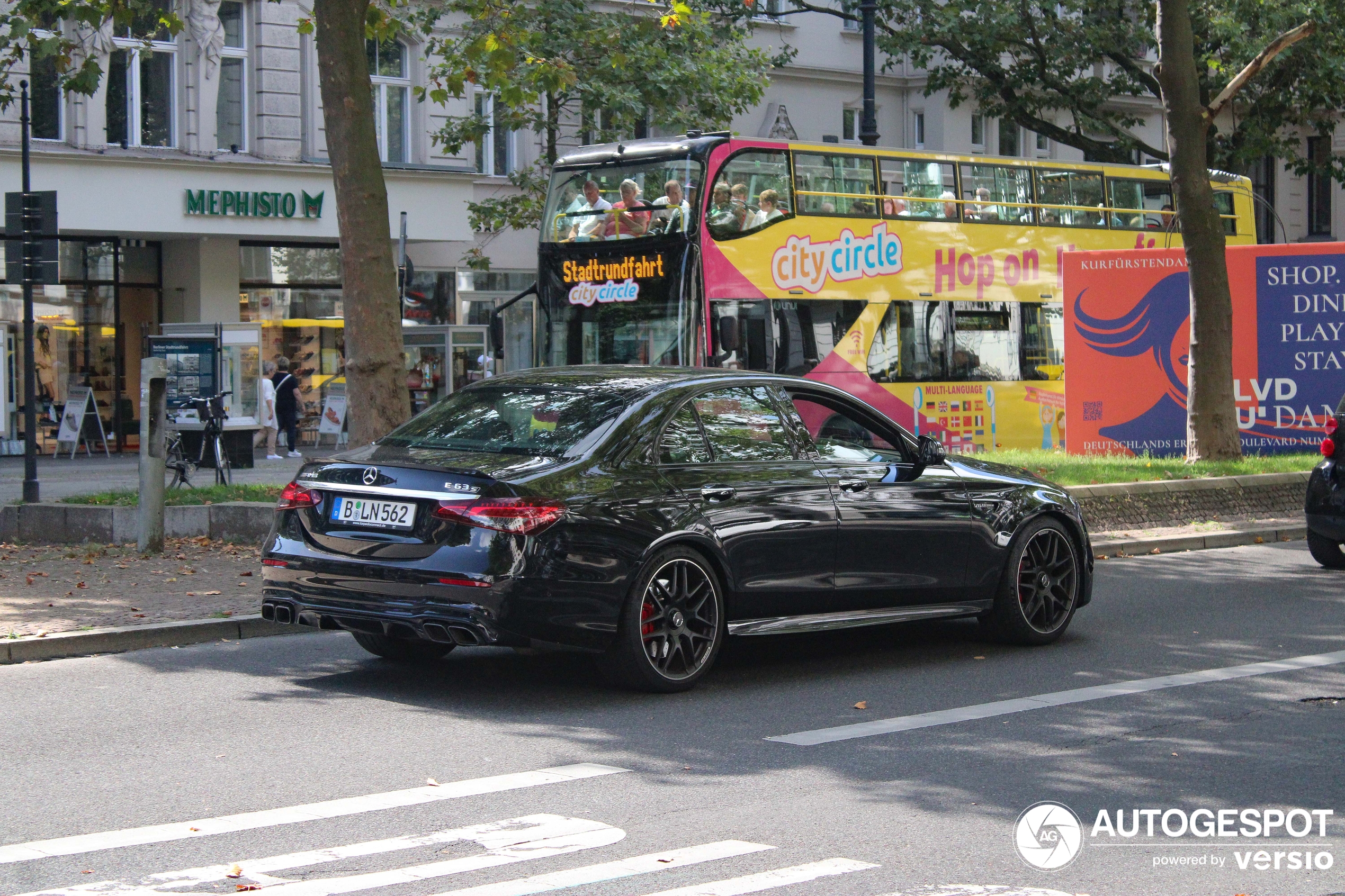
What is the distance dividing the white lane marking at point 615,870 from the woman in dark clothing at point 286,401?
76.9ft

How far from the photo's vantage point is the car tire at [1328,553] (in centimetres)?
1359

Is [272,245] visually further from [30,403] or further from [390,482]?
[390,482]

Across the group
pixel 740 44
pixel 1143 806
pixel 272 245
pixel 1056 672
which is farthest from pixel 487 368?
pixel 1143 806

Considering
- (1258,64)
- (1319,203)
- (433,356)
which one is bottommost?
(433,356)

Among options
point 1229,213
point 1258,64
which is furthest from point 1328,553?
point 1229,213

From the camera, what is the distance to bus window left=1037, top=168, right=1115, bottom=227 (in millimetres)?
22859

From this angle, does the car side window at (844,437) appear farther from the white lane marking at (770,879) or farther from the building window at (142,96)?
the building window at (142,96)

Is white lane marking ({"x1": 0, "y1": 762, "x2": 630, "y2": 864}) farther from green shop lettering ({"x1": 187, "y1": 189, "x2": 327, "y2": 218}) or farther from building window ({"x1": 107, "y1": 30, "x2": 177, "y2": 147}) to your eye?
building window ({"x1": 107, "y1": 30, "x2": 177, "y2": 147})

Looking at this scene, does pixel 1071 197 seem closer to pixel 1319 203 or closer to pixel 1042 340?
pixel 1042 340

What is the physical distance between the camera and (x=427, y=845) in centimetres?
545

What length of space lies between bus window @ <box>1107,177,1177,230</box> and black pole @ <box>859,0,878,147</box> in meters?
3.46

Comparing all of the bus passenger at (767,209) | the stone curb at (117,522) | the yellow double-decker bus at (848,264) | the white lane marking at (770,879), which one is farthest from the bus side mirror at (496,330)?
the white lane marking at (770,879)

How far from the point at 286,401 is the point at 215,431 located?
6916 millimetres

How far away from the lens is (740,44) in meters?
30.1
